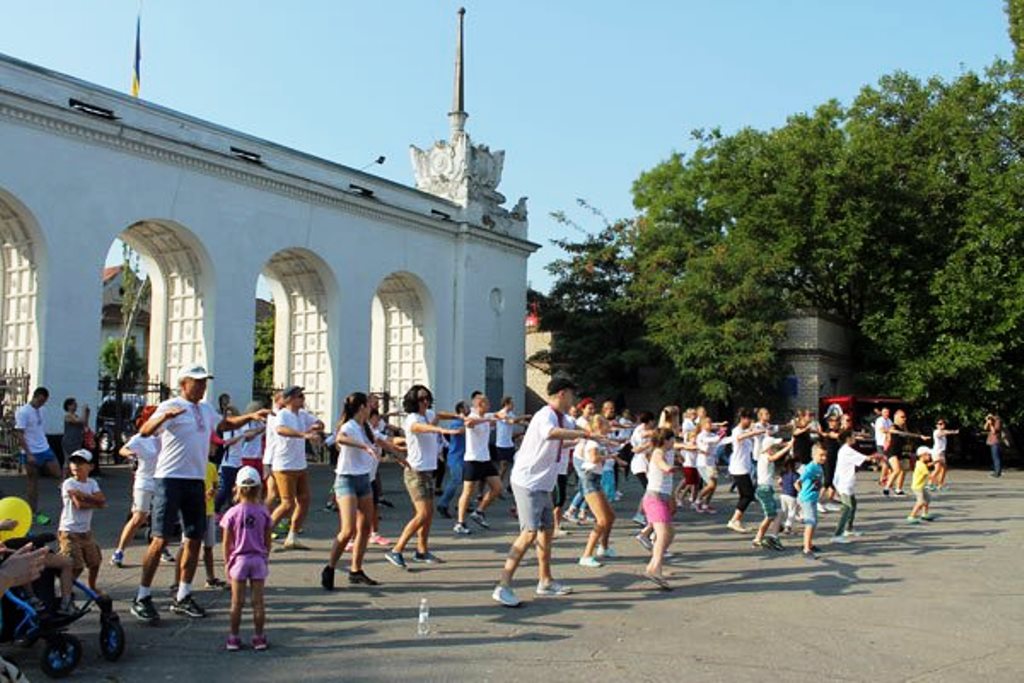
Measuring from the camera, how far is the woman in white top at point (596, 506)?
9086 millimetres

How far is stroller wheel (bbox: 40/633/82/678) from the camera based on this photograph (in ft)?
17.6

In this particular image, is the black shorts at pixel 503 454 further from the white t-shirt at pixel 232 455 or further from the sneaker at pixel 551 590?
the sneaker at pixel 551 590

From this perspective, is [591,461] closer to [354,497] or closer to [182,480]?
[354,497]

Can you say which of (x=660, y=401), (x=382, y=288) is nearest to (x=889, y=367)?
(x=660, y=401)

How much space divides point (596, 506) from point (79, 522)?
15.1 feet

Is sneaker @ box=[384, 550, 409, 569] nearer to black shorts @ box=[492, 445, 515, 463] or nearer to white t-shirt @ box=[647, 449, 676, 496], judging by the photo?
white t-shirt @ box=[647, 449, 676, 496]

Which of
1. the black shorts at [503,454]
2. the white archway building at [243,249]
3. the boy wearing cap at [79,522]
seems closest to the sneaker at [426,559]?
the boy wearing cap at [79,522]

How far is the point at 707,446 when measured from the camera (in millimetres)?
13867

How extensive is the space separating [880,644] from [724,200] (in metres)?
25.4

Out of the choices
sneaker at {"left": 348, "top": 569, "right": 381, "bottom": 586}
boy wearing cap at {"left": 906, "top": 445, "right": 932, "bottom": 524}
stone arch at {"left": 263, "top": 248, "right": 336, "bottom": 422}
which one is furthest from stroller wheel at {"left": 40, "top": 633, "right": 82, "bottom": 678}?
stone arch at {"left": 263, "top": 248, "right": 336, "bottom": 422}

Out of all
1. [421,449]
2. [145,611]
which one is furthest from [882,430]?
[145,611]

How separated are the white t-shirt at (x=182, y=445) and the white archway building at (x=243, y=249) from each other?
1167cm

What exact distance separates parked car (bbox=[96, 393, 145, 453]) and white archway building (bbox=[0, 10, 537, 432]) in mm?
1201

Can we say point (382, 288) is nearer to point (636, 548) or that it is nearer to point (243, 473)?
point (636, 548)
